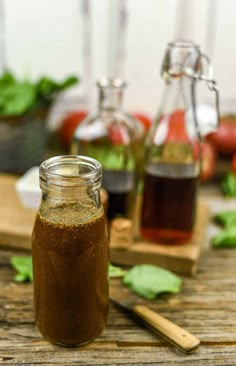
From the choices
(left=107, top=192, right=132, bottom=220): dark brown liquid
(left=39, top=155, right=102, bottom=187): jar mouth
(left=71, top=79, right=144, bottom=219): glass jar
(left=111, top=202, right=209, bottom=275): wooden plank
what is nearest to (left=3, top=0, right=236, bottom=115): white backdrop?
(left=71, top=79, right=144, bottom=219): glass jar

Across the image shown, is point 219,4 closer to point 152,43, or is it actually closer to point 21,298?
point 152,43

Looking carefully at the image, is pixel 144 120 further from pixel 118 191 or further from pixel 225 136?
pixel 118 191

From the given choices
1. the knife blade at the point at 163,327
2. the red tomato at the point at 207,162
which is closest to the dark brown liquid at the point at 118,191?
the knife blade at the point at 163,327

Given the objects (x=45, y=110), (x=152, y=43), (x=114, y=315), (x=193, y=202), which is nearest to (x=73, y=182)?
(x=114, y=315)

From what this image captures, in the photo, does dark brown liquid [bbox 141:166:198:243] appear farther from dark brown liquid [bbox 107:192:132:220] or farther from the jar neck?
the jar neck

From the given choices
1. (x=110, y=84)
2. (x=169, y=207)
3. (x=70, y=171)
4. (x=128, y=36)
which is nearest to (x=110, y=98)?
(x=110, y=84)

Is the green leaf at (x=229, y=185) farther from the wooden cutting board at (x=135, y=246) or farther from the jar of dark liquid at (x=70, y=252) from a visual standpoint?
the jar of dark liquid at (x=70, y=252)
